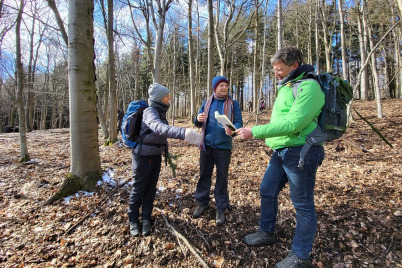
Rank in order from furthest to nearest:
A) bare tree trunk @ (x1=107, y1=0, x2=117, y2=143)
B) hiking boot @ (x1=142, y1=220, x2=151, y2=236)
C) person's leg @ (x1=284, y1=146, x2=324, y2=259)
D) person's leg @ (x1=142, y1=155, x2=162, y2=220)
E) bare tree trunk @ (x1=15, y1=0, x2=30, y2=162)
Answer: bare tree trunk @ (x1=107, y1=0, x2=117, y2=143) → bare tree trunk @ (x1=15, y1=0, x2=30, y2=162) → person's leg @ (x1=142, y1=155, x2=162, y2=220) → hiking boot @ (x1=142, y1=220, x2=151, y2=236) → person's leg @ (x1=284, y1=146, x2=324, y2=259)

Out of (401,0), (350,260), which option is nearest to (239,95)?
(401,0)

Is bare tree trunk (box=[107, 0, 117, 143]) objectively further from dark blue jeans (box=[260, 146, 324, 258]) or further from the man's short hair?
dark blue jeans (box=[260, 146, 324, 258])

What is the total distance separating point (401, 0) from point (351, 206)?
3.33m

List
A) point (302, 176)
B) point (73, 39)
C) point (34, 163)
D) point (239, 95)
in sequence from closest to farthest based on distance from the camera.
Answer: point (302, 176) < point (73, 39) < point (34, 163) < point (239, 95)

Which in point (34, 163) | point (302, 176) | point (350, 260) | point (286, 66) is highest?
point (286, 66)

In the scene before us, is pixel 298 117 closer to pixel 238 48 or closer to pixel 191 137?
pixel 191 137

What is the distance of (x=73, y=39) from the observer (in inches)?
124

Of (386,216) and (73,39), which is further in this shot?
(73,39)

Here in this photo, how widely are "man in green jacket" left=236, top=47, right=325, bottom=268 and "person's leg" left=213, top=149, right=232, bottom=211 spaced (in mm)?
716

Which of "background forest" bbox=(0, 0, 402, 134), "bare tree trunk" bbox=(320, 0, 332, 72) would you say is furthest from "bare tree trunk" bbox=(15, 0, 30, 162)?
"bare tree trunk" bbox=(320, 0, 332, 72)

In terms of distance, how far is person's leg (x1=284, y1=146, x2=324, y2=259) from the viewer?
1.78 meters

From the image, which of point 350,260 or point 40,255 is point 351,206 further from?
point 40,255

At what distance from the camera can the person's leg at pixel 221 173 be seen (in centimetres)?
264

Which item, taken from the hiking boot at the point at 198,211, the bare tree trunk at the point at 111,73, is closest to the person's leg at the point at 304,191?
the hiking boot at the point at 198,211
